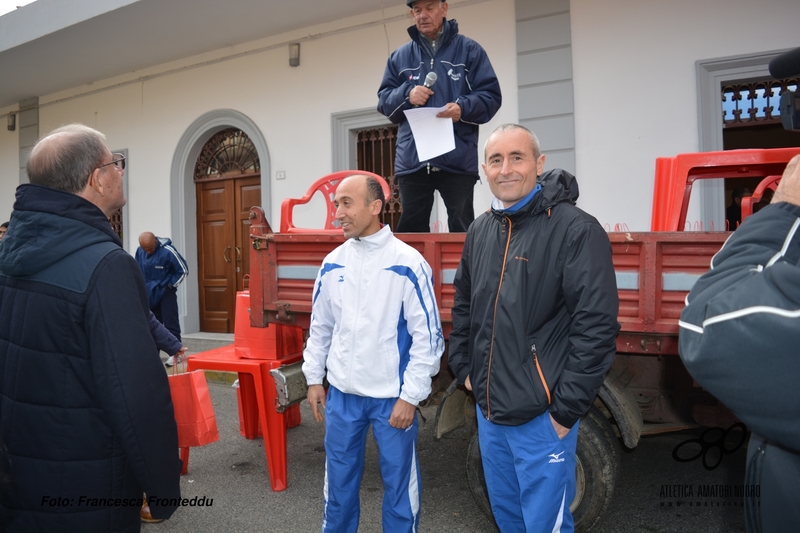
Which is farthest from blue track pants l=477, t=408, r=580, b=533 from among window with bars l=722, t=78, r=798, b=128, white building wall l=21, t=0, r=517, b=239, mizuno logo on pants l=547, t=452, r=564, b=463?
window with bars l=722, t=78, r=798, b=128

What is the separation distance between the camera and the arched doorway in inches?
356

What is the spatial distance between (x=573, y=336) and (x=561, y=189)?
57cm

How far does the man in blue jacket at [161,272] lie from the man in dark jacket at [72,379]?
562 cm

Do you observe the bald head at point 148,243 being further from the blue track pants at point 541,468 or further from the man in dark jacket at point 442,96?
the blue track pants at point 541,468

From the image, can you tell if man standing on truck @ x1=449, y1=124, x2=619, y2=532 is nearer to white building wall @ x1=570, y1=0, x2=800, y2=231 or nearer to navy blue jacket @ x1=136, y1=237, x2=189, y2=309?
white building wall @ x1=570, y1=0, x2=800, y2=231

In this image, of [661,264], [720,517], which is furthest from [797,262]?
[720,517]

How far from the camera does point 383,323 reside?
2455 mm

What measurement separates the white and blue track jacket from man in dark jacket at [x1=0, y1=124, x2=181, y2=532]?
94 cm

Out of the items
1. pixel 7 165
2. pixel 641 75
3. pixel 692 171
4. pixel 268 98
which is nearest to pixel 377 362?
pixel 692 171

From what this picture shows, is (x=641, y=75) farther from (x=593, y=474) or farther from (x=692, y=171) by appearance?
(x=593, y=474)

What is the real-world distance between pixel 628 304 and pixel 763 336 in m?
1.73

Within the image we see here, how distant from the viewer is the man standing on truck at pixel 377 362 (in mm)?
2416

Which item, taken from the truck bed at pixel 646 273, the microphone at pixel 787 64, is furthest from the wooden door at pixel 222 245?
the microphone at pixel 787 64

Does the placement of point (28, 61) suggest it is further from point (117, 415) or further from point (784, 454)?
point (784, 454)
